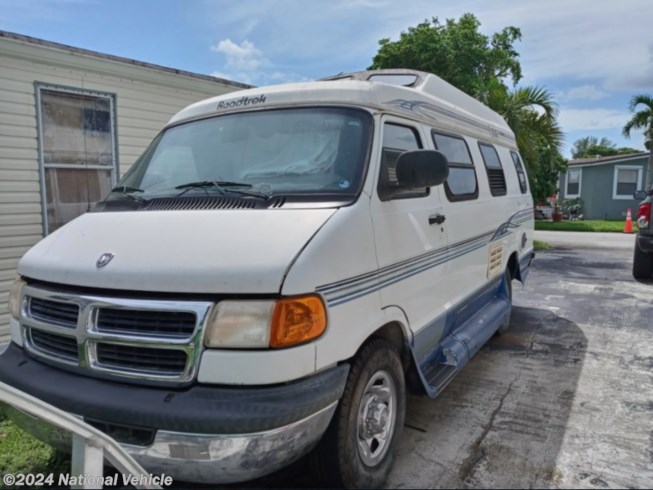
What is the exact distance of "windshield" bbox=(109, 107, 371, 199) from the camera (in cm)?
289

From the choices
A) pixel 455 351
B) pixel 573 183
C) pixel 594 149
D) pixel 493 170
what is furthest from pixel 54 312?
pixel 594 149

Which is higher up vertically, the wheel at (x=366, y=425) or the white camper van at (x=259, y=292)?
the white camper van at (x=259, y=292)

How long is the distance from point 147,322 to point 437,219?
211 centimetres

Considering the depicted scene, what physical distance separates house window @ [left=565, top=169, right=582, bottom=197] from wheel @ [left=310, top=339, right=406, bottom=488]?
3041 centimetres

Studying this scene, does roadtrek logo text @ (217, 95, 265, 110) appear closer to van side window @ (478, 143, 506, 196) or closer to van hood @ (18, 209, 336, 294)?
van hood @ (18, 209, 336, 294)

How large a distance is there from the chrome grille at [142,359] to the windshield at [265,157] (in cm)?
100

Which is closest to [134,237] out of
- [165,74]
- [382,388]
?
[382,388]

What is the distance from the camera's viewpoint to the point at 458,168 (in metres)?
4.34

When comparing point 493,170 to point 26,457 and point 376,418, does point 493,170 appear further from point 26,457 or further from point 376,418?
point 26,457

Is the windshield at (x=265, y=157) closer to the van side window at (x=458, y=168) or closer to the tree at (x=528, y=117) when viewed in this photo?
the van side window at (x=458, y=168)

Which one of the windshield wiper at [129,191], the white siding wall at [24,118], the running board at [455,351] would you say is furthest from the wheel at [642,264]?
the windshield wiper at [129,191]

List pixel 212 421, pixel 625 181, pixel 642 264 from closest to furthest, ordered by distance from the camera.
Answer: pixel 212 421 → pixel 642 264 → pixel 625 181

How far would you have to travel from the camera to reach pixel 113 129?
6.32m

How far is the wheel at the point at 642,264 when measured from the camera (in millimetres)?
9297
